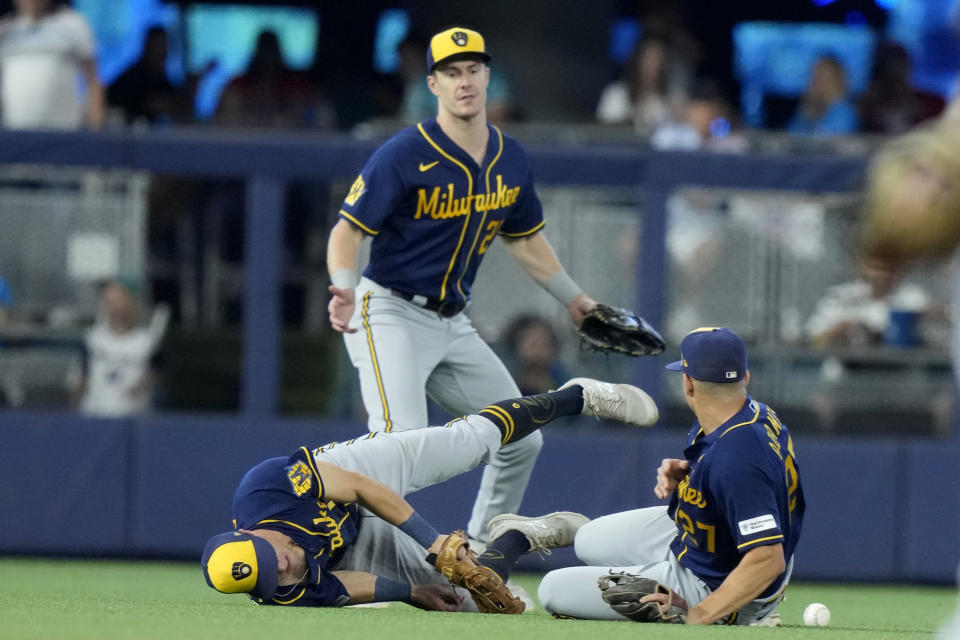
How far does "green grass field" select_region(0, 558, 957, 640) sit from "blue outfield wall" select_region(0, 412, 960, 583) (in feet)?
3.41

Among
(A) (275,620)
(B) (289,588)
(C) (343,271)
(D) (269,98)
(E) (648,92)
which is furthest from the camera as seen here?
(D) (269,98)

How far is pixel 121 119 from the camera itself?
407 inches

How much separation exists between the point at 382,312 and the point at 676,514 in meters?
1.43

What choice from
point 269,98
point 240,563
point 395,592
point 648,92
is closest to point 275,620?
point 240,563

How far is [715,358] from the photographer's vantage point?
4.72 meters

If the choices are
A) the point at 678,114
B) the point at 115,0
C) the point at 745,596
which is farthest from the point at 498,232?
the point at 115,0

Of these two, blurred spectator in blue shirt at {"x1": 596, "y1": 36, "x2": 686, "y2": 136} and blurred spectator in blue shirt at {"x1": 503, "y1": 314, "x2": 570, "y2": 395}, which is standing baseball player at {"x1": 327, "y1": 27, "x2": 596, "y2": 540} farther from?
blurred spectator in blue shirt at {"x1": 596, "y1": 36, "x2": 686, "y2": 136}

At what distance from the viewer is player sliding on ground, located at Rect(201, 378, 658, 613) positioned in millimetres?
4777

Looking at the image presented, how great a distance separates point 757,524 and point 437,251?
1.82m

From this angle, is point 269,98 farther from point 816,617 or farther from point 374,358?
point 816,617

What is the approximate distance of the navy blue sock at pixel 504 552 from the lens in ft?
16.7

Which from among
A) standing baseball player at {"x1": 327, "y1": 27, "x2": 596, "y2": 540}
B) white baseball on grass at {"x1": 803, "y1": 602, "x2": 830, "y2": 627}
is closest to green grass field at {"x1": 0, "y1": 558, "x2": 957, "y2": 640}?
white baseball on grass at {"x1": 803, "y1": 602, "x2": 830, "y2": 627}

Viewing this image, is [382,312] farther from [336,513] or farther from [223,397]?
[223,397]

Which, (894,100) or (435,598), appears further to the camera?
(894,100)
